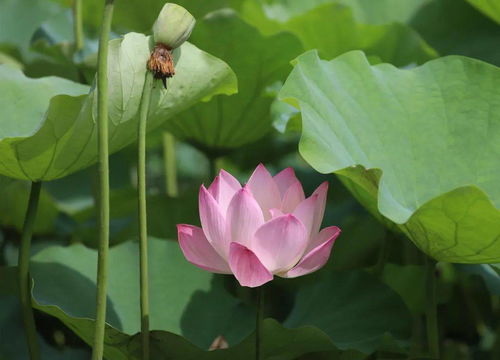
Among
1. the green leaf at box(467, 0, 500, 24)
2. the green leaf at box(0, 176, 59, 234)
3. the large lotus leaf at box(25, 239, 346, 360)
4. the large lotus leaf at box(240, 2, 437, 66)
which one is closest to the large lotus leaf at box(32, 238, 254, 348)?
the large lotus leaf at box(25, 239, 346, 360)

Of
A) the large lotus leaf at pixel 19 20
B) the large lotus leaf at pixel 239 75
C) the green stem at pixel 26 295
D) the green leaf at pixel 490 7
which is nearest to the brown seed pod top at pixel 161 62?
the green stem at pixel 26 295

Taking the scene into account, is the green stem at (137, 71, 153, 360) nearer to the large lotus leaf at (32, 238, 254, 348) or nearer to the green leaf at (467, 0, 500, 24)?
the large lotus leaf at (32, 238, 254, 348)

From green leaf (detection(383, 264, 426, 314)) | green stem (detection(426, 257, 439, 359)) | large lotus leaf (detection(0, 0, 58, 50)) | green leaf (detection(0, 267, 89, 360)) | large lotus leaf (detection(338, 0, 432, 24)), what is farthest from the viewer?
large lotus leaf (detection(0, 0, 58, 50))

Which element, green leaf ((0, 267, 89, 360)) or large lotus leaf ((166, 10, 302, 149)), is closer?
green leaf ((0, 267, 89, 360))

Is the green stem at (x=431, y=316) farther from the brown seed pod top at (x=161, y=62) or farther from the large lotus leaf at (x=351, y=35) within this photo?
the large lotus leaf at (x=351, y=35)

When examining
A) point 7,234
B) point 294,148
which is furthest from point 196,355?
point 294,148

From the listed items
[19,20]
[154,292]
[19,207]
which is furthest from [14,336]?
[19,20]
